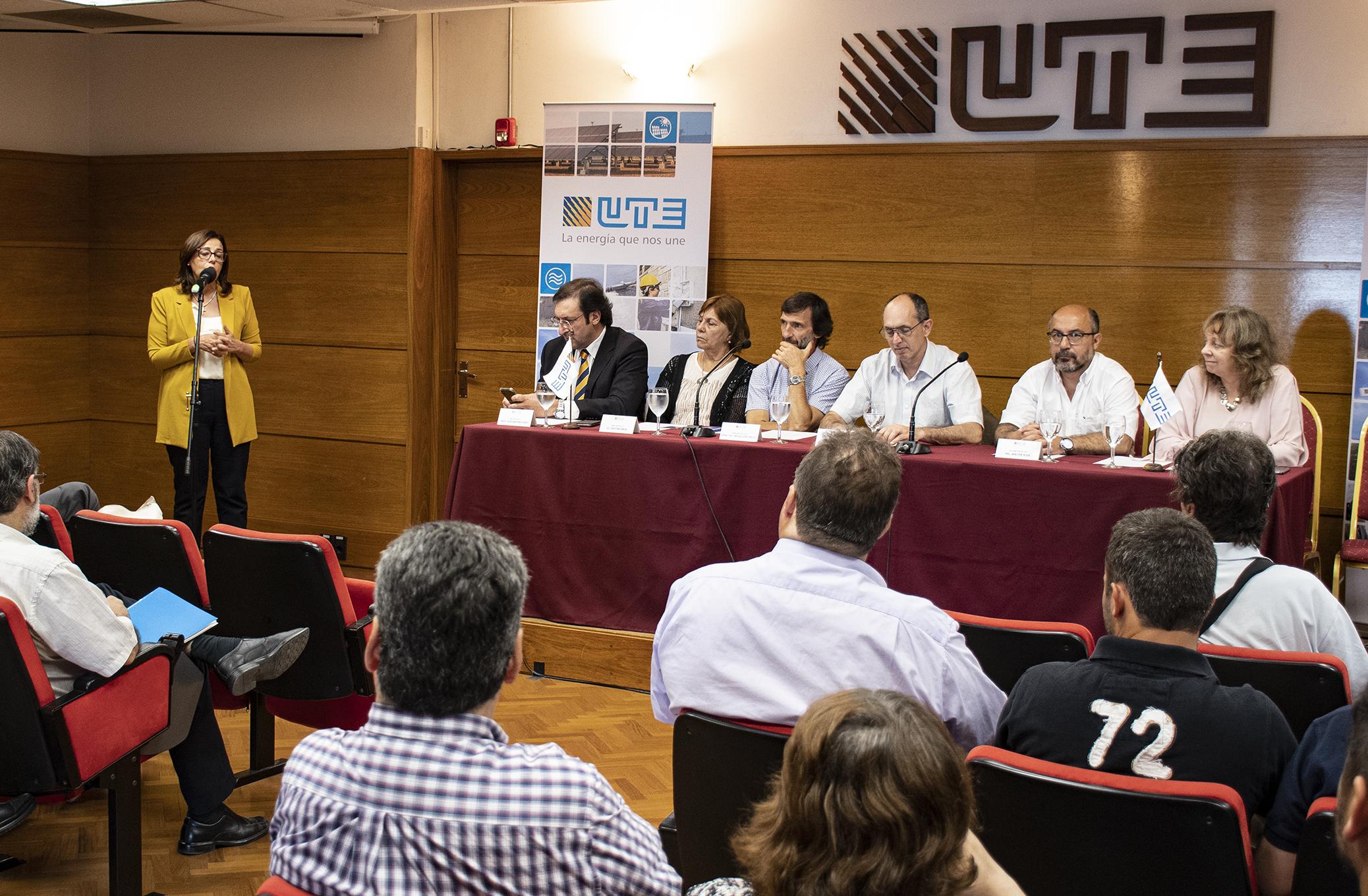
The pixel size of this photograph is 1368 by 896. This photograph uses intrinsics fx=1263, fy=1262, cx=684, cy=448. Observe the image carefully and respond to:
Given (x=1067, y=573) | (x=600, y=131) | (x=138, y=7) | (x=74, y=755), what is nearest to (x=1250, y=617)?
(x=1067, y=573)

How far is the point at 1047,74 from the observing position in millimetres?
5312

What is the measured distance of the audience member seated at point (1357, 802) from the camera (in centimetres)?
86

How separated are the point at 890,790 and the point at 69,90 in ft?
24.4

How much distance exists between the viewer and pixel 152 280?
7.12 meters

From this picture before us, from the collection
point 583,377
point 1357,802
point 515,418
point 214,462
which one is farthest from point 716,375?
point 1357,802

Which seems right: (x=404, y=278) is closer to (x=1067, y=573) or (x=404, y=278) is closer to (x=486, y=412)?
(x=486, y=412)

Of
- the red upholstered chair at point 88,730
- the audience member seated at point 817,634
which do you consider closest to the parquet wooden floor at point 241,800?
the red upholstered chair at point 88,730

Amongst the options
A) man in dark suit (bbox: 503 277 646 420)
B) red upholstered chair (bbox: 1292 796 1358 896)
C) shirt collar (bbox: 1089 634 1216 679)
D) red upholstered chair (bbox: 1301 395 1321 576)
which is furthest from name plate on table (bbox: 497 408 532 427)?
red upholstered chair (bbox: 1292 796 1358 896)

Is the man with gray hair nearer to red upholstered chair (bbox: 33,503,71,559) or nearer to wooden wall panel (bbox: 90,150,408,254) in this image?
red upholstered chair (bbox: 33,503,71,559)

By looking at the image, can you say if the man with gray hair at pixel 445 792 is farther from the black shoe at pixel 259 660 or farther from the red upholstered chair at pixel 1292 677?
the black shoe at pixel 259 660

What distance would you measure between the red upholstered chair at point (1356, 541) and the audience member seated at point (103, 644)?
357 cm

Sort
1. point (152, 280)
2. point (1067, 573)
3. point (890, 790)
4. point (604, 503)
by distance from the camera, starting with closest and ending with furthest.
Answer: point (890, 790) < point (1067, 573) < point (604, 503) < point (152, 280)

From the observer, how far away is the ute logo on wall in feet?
16.4

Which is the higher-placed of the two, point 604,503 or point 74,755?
point 604,503
